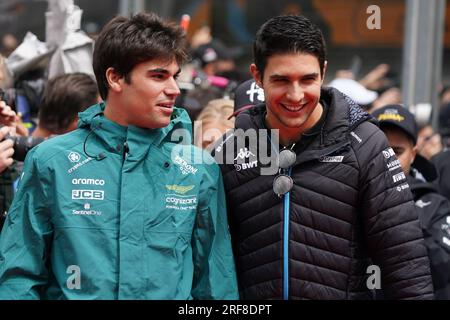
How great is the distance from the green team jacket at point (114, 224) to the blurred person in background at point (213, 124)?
1416 mm

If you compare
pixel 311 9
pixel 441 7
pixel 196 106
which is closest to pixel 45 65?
pixel 196 106

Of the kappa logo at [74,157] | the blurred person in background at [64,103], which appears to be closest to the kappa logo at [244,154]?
the kappa logo at [74,157]

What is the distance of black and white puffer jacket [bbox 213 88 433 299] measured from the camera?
3650 millimetres

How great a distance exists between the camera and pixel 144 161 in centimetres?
368

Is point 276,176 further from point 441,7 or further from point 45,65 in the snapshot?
point 441,7

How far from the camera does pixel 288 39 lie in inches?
145

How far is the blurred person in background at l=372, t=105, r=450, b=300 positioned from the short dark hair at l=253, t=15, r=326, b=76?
4.38 feet

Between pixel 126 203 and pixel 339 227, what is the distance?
2.71ft

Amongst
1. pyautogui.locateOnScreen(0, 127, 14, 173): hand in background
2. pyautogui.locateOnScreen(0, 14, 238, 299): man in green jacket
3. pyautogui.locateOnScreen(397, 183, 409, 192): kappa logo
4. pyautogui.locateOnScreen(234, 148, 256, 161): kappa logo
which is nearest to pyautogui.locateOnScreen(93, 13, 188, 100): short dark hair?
pyautogui.locateOnScreen(0, 14, 238, 299): man in green jacket

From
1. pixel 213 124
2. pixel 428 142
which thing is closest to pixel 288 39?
pixel 213 124

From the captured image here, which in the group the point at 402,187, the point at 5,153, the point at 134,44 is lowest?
the point at 402,187

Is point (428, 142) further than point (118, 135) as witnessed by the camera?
Yes

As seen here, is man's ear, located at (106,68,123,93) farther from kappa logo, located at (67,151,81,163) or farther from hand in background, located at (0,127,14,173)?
hand in background, located at (0,127,14,173)

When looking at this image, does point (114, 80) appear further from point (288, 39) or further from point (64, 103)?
point (64, 103)
